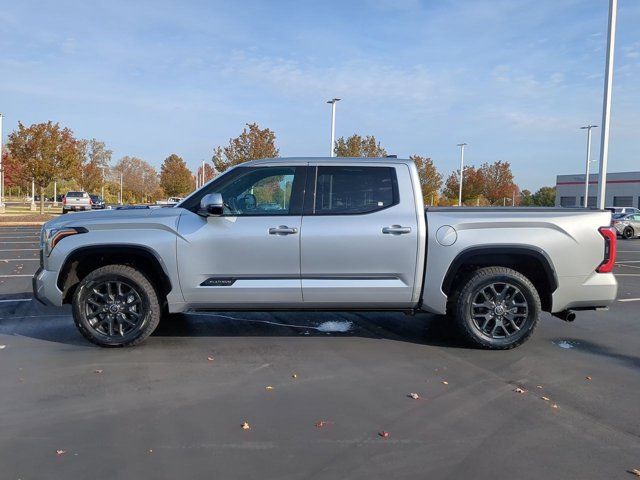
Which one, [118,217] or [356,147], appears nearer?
[118,217]

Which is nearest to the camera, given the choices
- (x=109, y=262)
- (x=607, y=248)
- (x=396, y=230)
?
(x=396, y=230)

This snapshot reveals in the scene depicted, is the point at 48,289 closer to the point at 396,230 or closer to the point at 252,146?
the point at 396,230

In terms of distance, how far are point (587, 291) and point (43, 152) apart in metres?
36.0

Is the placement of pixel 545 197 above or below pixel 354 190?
above

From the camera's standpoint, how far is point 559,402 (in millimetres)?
4488

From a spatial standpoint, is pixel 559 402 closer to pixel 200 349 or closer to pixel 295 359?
pixel 295 359

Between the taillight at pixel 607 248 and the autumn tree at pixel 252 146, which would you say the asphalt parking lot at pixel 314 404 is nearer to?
the taillight at pixel 607 248

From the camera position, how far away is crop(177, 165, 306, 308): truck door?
5.66 meters

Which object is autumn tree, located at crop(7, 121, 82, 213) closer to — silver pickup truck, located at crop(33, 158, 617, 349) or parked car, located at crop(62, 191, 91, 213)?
parked car, located at crop(62, 191, 91, 213)

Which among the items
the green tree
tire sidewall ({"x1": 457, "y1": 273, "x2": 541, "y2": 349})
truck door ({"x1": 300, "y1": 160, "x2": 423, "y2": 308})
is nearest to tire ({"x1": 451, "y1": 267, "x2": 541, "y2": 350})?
tire sidewall ({"x1": 457, "y1": 273, "x2": 541, "y2": 349})

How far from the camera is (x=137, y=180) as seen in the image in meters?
76.6

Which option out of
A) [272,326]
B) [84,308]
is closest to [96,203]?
[272,326]

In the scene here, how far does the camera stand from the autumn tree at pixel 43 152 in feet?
115

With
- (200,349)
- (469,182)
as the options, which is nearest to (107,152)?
(469,182)
